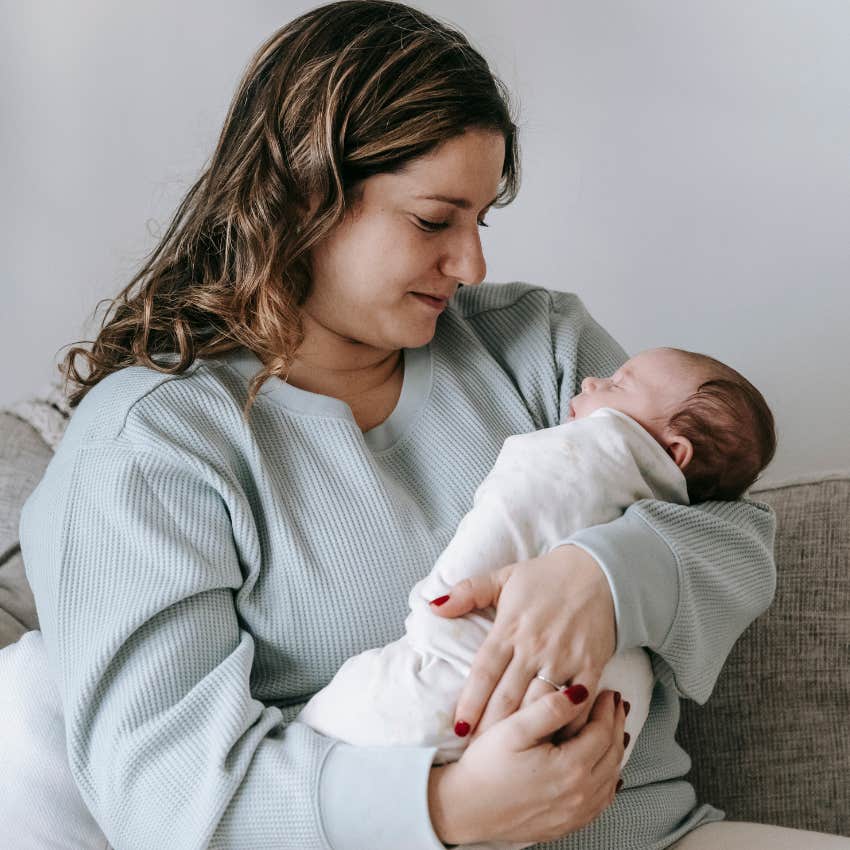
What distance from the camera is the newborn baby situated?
1.21 metres

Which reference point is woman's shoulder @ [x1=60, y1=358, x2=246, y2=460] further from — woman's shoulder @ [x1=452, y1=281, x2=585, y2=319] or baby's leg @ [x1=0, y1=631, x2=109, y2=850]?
woman's shoulder @ [x1=452, y1=281, x2=585, y2=319]

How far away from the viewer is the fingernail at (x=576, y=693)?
1.18 metres

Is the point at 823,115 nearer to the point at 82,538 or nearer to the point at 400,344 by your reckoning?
the point at 400,344

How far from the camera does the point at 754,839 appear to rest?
1433 mm

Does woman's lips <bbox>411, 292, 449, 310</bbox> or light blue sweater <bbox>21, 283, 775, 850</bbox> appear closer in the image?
light blue sweater <bbox>21, 283, 775, 850</bbox>

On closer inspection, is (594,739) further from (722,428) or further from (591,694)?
(722,428)

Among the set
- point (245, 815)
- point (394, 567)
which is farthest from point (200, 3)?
point (245, 815)

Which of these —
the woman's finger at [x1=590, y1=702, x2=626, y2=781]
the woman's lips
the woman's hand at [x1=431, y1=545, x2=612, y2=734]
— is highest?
the woman's lips

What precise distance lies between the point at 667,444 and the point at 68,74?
1.30m

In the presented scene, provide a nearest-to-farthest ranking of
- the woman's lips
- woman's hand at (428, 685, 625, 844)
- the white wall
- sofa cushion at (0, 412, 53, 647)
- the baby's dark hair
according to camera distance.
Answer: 1. woman's hand at (428, 685, 625, 844)
2. the baby's dark hair
3. the woman's lips
4. sofa cushion at (0, 412, 53, 647)
5. the white wall

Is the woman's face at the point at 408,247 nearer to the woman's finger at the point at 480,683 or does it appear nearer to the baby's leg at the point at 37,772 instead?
the woman's finger at the point at 480,683

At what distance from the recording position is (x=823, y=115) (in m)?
2.11

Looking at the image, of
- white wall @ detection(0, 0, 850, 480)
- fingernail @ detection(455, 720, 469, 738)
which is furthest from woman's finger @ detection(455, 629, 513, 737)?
white wall @ detection(0, 0, 850, 480)

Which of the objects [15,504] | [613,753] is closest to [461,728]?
[613,753]
